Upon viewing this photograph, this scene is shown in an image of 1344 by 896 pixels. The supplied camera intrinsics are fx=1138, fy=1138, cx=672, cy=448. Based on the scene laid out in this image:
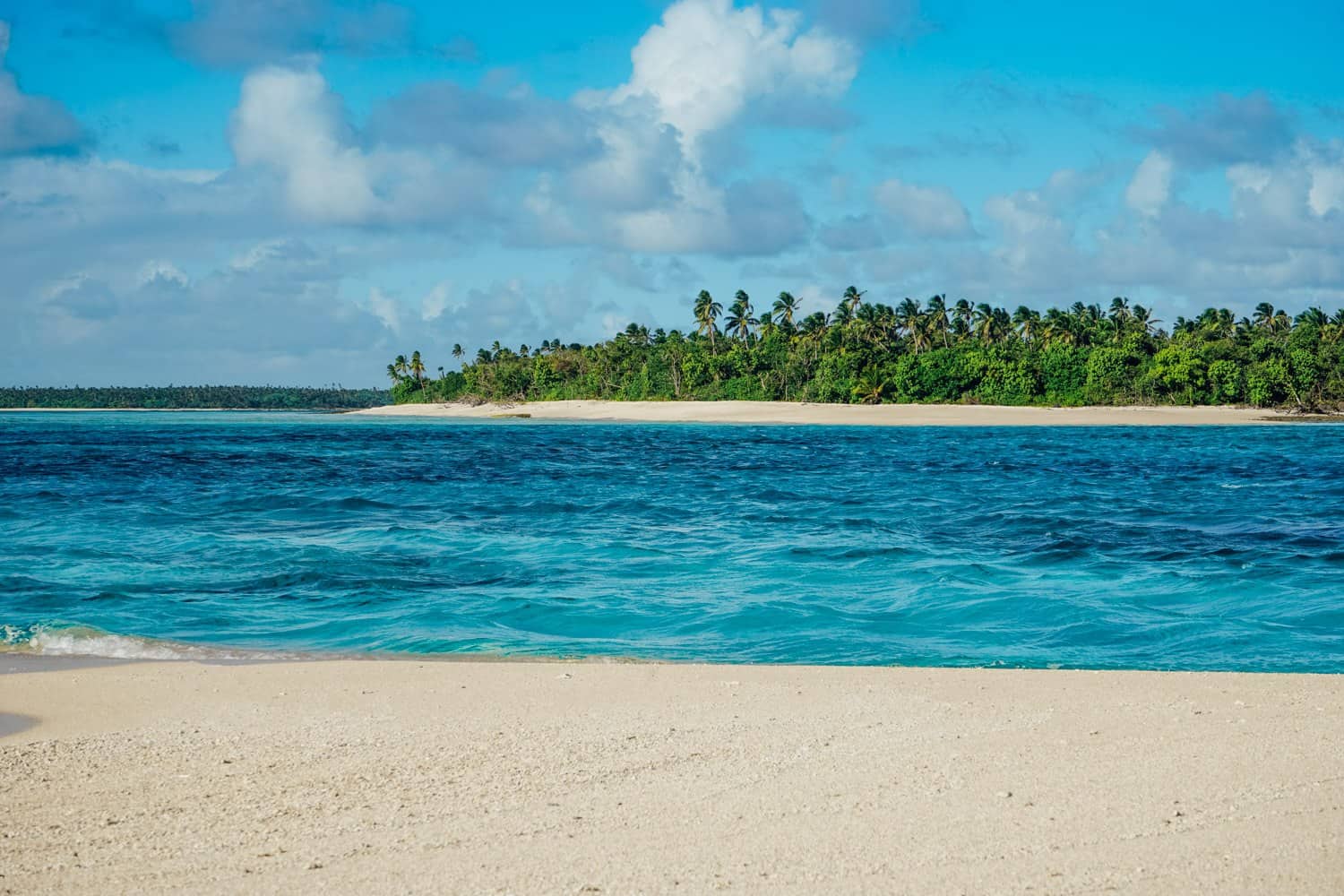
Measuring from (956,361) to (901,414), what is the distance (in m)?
13.4

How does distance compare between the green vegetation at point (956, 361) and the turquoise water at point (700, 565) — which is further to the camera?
the green vegetation at point (956, 361)

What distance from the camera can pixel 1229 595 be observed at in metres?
14.3

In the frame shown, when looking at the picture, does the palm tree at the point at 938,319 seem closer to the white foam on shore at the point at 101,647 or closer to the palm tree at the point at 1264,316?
the palm tree at the point at 1264,316

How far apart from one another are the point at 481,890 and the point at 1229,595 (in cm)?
1242

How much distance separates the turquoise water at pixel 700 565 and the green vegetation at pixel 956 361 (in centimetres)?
6180

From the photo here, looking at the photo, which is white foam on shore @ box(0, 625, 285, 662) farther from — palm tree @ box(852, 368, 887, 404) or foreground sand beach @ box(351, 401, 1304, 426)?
palm tree @ box(852, 368, 887, 404)

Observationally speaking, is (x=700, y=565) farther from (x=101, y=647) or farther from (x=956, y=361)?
(x=956, y=361)

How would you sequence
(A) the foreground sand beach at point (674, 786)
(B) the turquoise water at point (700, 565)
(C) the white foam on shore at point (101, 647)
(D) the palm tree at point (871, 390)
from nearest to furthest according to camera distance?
(A) the foreground sand beach at point (674, 786)
(C) the white foam on shore at point (101, 647)
(B) the turquoise water at point (700, 565)
(D) the palm tree at point (871, 390)

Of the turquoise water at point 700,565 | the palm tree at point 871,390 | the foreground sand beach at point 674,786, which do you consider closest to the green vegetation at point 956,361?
the palm tree at point 871,390

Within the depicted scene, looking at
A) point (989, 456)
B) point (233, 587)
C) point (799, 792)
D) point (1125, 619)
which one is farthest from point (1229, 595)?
point (989, 456)

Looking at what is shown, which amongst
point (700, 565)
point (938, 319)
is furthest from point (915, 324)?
point (700, 565)

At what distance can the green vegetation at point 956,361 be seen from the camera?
91688 mm

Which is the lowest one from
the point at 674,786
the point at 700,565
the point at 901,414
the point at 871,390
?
the point at 700,565

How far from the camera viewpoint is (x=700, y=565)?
16.9 meters
